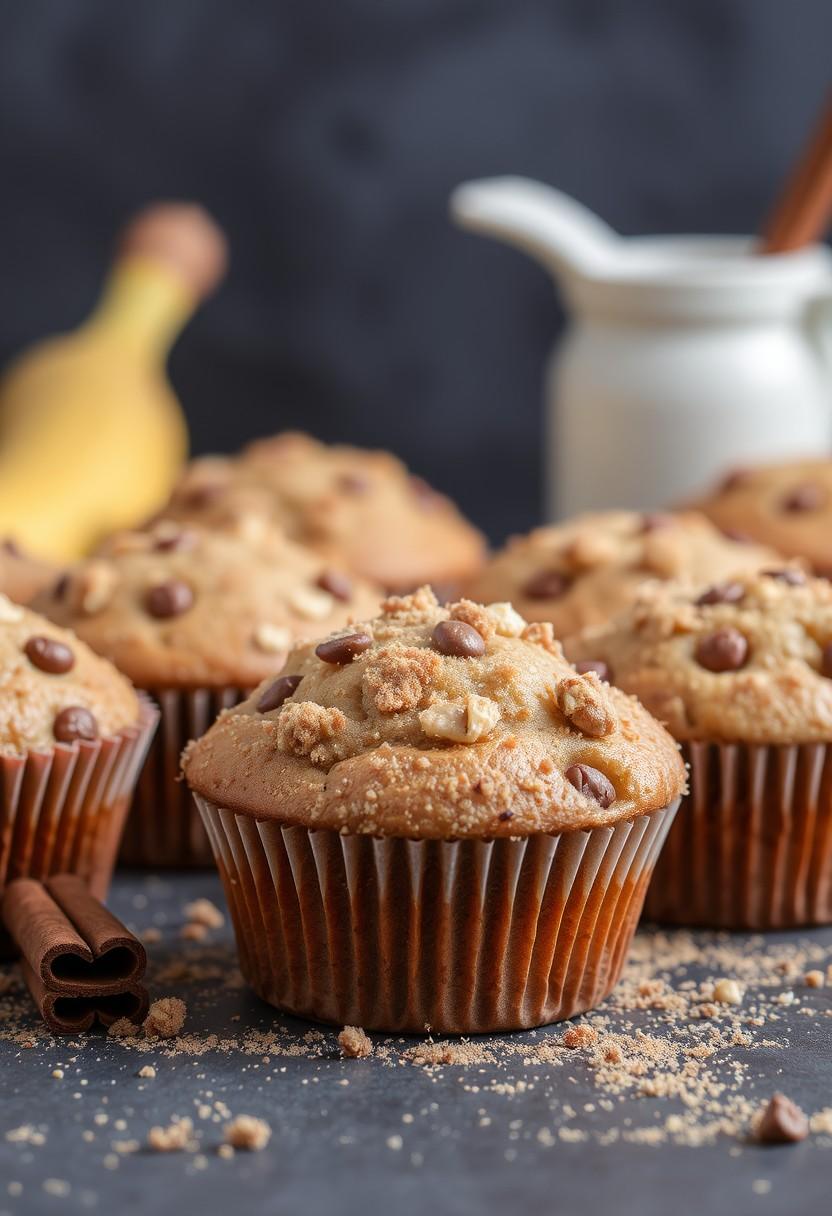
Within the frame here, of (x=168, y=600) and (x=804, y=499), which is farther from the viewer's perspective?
(x=804, y=499)

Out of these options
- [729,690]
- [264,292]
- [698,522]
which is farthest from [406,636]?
[264,292]

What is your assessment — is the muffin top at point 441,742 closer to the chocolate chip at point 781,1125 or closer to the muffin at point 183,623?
A: the chocolate chip at point 781,1125

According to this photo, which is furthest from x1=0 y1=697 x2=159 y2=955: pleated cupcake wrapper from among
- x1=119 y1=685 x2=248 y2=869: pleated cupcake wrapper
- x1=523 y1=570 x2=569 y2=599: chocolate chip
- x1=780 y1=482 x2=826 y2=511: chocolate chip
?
x1=780 y1=482 x2=826 y2=511: chocolate chip

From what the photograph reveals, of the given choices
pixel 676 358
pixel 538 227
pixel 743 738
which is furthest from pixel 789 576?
pixel 538 227

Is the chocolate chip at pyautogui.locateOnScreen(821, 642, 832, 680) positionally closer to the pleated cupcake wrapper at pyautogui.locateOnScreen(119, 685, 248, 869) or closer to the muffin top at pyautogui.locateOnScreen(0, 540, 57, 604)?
the pleated cupcake wrapper at pyautogui.locateOnScreen(119, 685, 248, 869)

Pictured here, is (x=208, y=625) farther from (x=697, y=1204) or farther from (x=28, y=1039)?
(x=697, y=1204)

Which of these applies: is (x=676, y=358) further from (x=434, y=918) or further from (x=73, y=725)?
(x=434, y=918)

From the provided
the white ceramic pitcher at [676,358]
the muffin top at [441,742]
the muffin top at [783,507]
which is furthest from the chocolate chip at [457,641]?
the white ceramic pitcher at [676,358]
